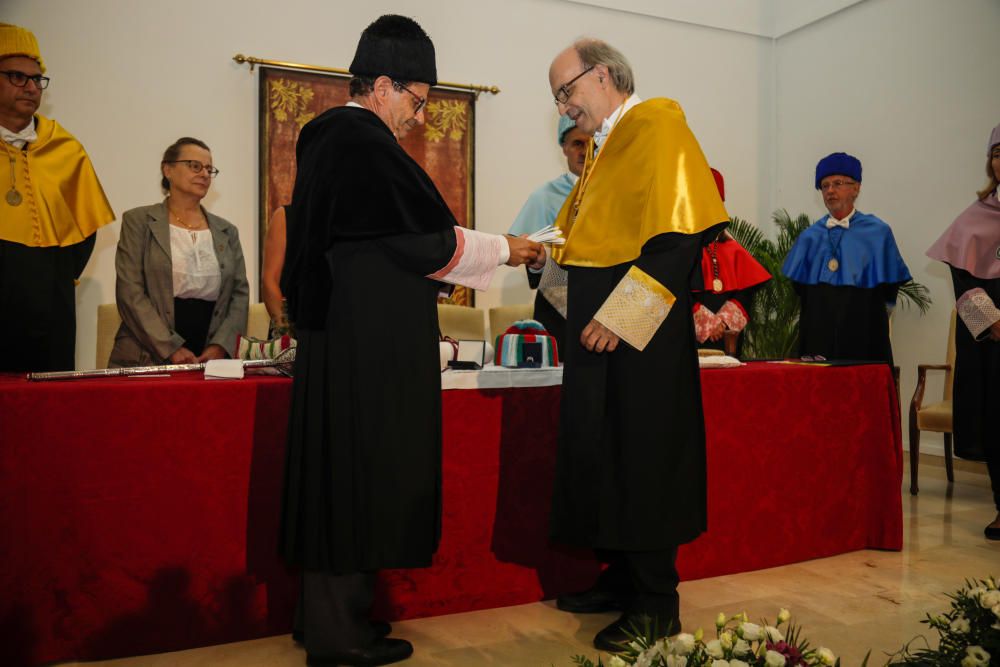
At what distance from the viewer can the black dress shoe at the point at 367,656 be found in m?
2.42

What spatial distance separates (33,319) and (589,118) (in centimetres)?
245

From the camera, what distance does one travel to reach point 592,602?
3002mm

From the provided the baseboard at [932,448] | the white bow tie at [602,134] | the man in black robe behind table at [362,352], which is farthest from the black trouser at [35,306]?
the baseboard at [932,448]

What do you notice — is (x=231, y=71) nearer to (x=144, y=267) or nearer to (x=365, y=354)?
(x=144, y=267)

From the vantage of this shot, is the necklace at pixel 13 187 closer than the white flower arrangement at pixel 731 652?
No

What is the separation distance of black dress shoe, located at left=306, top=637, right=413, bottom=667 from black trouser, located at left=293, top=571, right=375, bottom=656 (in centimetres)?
2

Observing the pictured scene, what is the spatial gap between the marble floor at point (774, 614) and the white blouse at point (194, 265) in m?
1.81

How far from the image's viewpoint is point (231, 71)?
6234mm

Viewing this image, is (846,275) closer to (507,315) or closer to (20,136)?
(507,315)

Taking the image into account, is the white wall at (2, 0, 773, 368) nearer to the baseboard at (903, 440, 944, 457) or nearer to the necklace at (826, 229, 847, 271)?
the necklace at (826, 229, 847, 271)

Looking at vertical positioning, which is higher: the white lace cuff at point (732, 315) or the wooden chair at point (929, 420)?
the white lace cuff at point (732, 315)

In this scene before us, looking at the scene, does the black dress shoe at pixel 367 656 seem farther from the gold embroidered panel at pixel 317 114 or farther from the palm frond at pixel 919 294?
the palm frond at pixel 919 294

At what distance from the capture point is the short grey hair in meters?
2.65

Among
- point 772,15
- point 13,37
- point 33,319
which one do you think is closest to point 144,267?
point 33,319
